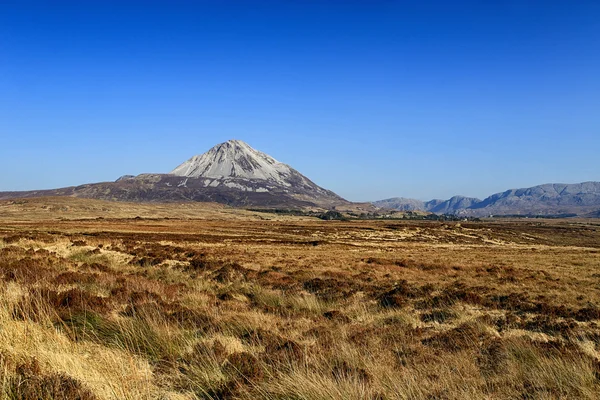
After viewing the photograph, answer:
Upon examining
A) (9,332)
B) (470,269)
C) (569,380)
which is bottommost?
(470,269)

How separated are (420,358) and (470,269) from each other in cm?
2347

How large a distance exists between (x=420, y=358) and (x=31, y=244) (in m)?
27.5

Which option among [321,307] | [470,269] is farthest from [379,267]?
[321,307]

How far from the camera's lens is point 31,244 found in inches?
1035

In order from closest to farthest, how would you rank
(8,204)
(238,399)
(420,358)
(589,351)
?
1. (238,399)
2. (420,358)
3. (589,351)
4. (8,204)

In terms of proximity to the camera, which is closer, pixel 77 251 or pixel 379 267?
pixel 77 251

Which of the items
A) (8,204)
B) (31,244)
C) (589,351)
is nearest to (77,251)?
(31,244)

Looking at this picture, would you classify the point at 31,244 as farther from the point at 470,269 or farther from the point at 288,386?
the point at 470,269

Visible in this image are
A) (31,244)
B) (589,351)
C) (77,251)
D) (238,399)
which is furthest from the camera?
(31,244)

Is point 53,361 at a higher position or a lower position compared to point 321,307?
higher

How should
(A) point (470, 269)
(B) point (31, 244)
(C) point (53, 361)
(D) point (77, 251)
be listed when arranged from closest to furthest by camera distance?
(C) point (53, 361) → (D) point (77, 251) → (B) point (31, 244) → (A) point (470, 269)

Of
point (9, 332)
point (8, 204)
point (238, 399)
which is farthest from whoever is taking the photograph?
point (8, 204)

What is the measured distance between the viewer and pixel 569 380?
5500mm

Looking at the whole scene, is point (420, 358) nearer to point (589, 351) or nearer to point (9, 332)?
point (589, 351)
